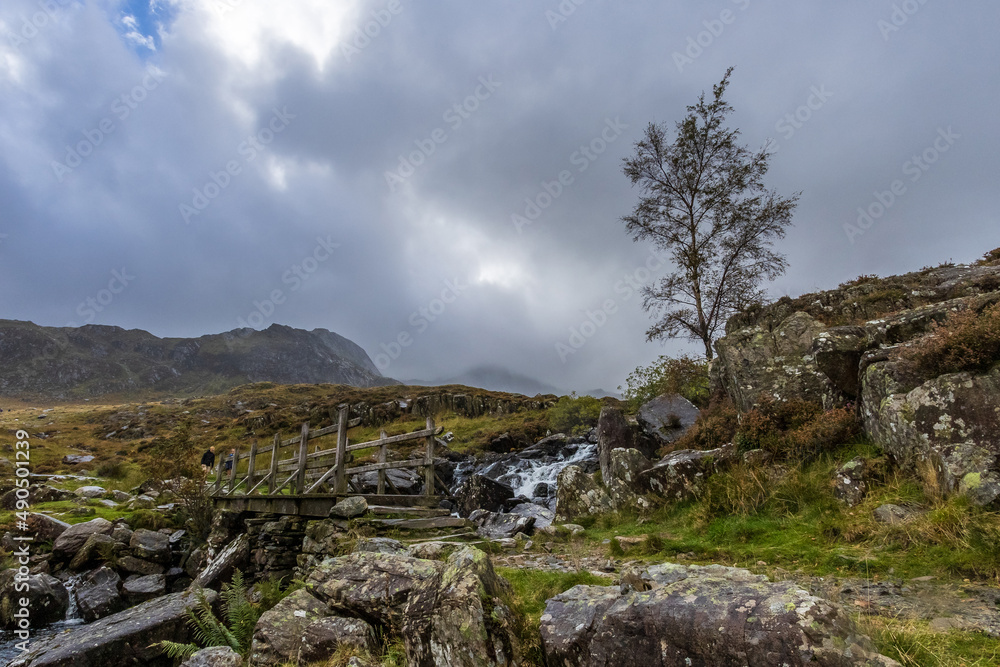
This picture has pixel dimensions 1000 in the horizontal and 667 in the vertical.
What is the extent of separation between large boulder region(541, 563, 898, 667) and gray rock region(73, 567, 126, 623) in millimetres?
16235

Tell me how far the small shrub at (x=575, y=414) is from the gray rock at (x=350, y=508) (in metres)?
21.6

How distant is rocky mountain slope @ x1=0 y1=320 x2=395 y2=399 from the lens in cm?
12419

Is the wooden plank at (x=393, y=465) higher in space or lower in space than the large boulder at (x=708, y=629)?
higher

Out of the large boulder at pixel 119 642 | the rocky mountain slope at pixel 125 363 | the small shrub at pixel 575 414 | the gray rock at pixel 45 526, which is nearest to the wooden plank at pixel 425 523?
the large boulder at pixel 119 642

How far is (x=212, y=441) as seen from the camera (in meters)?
46.5

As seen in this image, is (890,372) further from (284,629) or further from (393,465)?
(393,465)

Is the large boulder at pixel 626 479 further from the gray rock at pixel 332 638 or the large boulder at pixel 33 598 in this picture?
the large boulder at pixel 33 598

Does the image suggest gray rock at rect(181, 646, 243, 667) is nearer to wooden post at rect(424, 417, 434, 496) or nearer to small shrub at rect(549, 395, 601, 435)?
wooden post at rect(424, 417, 434, 496)

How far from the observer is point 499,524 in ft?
43.2

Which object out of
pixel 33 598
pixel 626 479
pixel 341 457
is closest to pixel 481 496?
pixel 341 457

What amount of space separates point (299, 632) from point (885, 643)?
5745 mm

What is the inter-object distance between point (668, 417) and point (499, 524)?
22.0 feet

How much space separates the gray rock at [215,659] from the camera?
18.7 ft

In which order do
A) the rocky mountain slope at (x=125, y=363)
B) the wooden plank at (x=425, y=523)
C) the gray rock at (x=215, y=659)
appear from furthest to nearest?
the rocky mountain slope at (x=125, y=363) → the wooden plank at (x=425, y=523) → the gray rock at (x=215, y=659)
